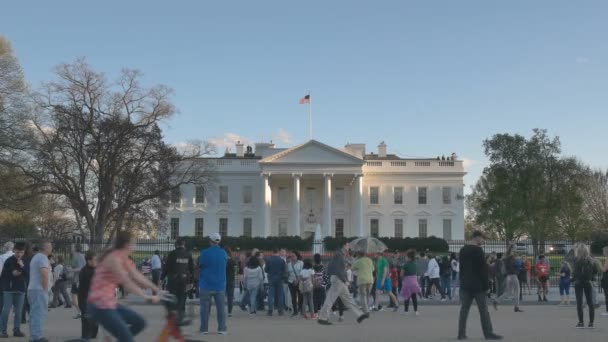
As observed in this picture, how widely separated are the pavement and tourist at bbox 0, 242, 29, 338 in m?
0.40

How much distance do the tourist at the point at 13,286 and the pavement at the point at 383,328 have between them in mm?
405

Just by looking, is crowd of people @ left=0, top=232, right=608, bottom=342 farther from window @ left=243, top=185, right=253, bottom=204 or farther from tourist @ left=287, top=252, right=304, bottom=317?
window @ left=243, top=185, right=253, bottom=204

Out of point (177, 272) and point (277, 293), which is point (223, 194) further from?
point (177, 272)

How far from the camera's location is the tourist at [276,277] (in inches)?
638

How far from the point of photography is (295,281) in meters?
16.5

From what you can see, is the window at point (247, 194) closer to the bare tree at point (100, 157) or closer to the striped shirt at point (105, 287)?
the bare tree at point (100, 157)

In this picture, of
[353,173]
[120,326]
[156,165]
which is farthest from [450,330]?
[353,173]

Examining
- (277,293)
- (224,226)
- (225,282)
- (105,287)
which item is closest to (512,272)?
(277,293)

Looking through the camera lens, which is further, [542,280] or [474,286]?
[542,280]

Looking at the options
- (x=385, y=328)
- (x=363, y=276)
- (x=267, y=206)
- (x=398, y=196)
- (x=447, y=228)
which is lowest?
(x=385, y=328)

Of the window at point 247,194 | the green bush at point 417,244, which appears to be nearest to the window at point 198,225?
the window at point 247,194

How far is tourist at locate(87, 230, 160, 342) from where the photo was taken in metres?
6.42

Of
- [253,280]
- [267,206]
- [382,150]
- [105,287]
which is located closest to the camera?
[105,287]

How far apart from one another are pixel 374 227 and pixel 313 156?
11.3m
